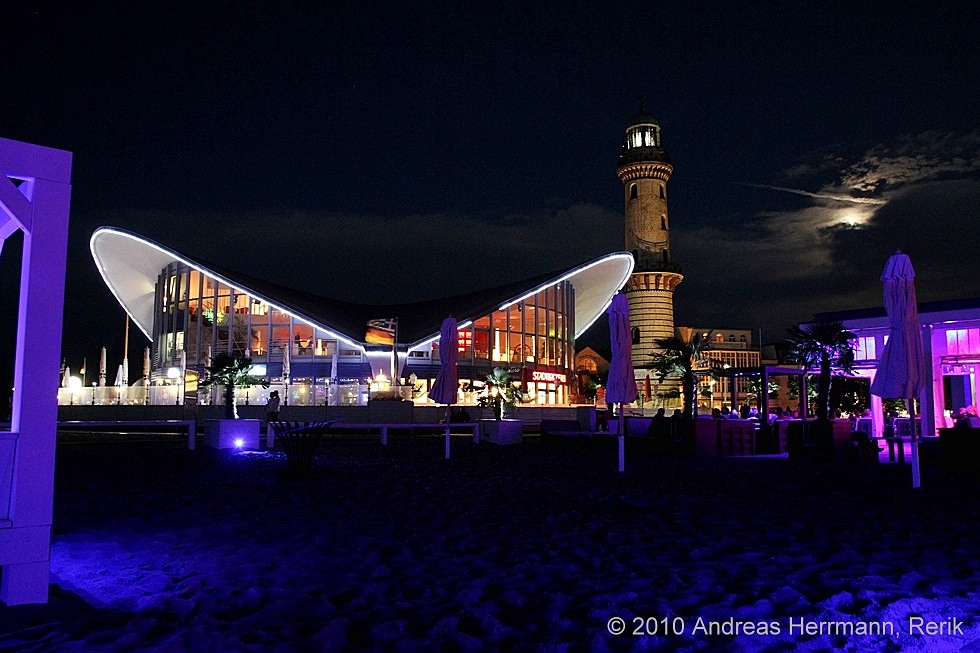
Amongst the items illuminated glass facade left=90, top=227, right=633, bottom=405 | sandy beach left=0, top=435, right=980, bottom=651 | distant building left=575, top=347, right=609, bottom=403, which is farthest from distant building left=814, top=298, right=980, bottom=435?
distant building left=575, top=347, right=609, bottom=403

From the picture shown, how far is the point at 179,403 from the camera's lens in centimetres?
3634

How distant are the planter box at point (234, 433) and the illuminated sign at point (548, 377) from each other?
3455 cm

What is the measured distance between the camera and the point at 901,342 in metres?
11.2

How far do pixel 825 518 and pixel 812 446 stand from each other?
9595 millimetres

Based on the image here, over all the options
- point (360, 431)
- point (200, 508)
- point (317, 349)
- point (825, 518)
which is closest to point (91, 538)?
point (200, 508)

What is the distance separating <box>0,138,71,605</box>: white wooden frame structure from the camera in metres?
4.45

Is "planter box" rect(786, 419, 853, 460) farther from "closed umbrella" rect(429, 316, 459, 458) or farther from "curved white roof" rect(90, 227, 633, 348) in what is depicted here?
"curved white roof" rect(90, 227, 633, 348)

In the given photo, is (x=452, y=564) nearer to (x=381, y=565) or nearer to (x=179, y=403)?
(x=381, y=565)

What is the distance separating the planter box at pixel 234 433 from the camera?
1877 cm

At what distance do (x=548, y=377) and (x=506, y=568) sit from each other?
5024 centimetres

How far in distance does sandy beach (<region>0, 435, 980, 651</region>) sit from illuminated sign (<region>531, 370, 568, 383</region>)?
4283 cm

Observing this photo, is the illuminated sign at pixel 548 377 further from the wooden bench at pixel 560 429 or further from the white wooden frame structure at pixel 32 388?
the white wooden frame structure at pixel 32 388

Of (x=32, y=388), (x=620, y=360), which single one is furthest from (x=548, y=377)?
(x=32, y=388)

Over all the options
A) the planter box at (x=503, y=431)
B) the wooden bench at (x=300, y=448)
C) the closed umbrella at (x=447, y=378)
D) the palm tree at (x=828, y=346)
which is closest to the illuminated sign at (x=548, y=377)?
the palm tree at (x=828, y=346)
